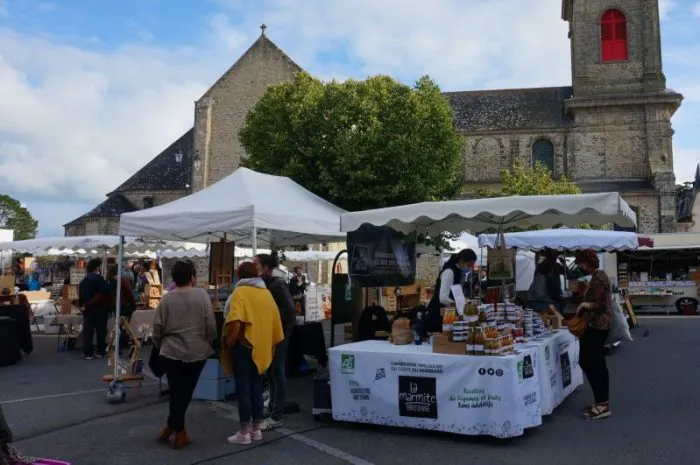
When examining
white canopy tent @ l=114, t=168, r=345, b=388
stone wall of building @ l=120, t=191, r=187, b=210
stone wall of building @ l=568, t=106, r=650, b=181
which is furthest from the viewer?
stone wall of building @ l=120, t=191, r=187, b=210

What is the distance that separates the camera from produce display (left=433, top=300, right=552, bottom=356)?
215 inches

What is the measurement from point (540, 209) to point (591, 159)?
35.3 m

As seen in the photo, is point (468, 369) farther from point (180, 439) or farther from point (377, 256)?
point (377, 256)

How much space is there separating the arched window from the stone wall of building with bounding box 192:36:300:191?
18033 millimetres

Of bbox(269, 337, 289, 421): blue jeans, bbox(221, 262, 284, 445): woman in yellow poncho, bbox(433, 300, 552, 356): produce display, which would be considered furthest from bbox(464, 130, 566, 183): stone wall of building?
bbox(221, 262, 284, 445): woman in yellow poncho

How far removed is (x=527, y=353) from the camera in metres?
5.66

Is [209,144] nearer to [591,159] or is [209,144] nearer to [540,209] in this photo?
[591,159]

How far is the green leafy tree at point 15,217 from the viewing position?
77500 millimetres

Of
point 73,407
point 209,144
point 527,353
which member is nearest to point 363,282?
point 527,353

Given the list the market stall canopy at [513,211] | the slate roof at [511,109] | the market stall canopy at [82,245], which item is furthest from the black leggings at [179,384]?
the slate roof at [511,109]

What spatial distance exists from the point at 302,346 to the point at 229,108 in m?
32.3

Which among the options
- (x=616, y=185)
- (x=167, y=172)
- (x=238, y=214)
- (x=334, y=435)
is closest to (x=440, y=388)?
(x=334, y=435)

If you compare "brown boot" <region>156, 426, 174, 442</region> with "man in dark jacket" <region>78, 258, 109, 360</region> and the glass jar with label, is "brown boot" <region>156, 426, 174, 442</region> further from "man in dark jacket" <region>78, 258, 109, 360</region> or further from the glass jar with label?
"man in dark jacket" <region>78, 258, 109, 360</region>

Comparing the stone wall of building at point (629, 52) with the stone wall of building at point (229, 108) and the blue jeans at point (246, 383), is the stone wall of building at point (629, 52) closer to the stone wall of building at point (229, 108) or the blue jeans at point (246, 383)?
the stone wall of building at point (229, 108)
